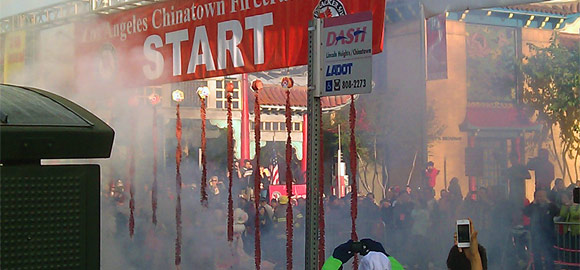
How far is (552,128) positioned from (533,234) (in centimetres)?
74

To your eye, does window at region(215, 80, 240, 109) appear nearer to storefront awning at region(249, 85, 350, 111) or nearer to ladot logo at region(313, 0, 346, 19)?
storefront awning at region(249, 85, 350, 111)

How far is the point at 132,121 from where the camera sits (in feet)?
24.8

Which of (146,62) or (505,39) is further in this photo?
(146,62)

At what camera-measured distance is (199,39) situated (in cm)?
641

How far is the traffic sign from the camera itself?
250 cm

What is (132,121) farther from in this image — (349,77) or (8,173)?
(8,173)

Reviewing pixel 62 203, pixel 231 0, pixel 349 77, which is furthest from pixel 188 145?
pixel 62 203

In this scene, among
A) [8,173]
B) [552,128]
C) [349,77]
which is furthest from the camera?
[552,128]

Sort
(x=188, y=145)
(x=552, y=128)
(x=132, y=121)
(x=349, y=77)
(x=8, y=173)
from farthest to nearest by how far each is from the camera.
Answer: (x=132, y=121) < (x=188, y=145) < (x=552, y=128) < (x=349, y=77) < (x=8, y=173)

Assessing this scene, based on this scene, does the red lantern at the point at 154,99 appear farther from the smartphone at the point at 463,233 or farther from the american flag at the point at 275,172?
the smartphone at the point at 463,233

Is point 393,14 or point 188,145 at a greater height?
point 393,14

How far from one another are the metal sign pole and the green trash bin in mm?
1042

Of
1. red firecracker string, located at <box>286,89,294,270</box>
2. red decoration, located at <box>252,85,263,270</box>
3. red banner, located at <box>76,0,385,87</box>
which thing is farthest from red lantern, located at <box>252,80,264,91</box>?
red firecracker string, located at <box>286,89,294,270</box>

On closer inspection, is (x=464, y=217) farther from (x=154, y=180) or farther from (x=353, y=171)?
(x=154, y=180)
